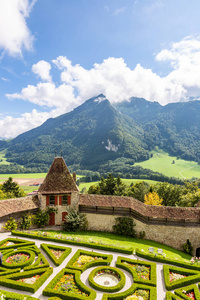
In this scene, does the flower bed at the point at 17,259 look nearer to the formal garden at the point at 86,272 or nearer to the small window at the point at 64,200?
the formal garden at the point at 86,272

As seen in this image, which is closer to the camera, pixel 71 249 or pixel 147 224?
pixel 71 249

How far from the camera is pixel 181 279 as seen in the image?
51.0 ft

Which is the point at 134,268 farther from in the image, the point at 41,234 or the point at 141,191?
the point at 141,191

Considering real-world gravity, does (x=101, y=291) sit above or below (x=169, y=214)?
below

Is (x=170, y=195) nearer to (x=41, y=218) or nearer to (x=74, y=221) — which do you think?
(x=74, y=221)

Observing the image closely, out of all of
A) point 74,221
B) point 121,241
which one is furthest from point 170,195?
point 74,221

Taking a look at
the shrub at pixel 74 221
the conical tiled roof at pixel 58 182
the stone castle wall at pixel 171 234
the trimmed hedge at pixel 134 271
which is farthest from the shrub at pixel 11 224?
the stone castle wall at pixel 171 234

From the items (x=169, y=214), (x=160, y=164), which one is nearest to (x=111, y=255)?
(x=169, y=214)

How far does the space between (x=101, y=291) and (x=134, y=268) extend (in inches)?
166

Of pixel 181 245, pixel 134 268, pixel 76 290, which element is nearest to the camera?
pixel 76 290

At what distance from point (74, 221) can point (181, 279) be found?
587 inches

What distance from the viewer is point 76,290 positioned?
13.9 meters

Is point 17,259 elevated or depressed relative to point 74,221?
depressed

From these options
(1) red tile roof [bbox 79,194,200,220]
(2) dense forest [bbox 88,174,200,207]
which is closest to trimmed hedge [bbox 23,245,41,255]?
(1) red tile roof [bbox 79,194,200,220]
